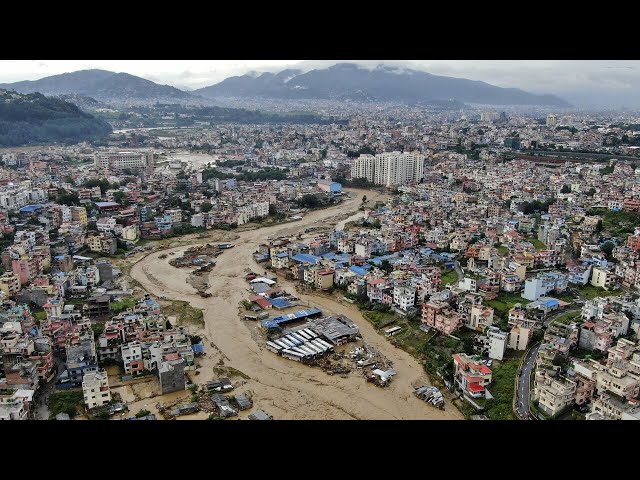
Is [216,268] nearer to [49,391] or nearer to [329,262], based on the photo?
[329,262]

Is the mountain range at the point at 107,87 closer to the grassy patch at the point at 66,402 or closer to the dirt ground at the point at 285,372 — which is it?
the dirt ground at the point at 285,372

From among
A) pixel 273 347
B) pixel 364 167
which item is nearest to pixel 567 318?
pixel 273 347

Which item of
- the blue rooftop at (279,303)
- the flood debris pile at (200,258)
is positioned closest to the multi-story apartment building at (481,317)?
the blue rooftop at (279,303)

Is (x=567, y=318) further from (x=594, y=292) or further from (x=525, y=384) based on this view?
(x=525, y=384)

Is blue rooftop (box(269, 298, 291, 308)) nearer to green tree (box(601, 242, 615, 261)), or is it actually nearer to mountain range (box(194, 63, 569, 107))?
green tree (box(601, 242, 615, 261))

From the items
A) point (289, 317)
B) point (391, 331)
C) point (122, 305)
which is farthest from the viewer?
point (122, 305)
